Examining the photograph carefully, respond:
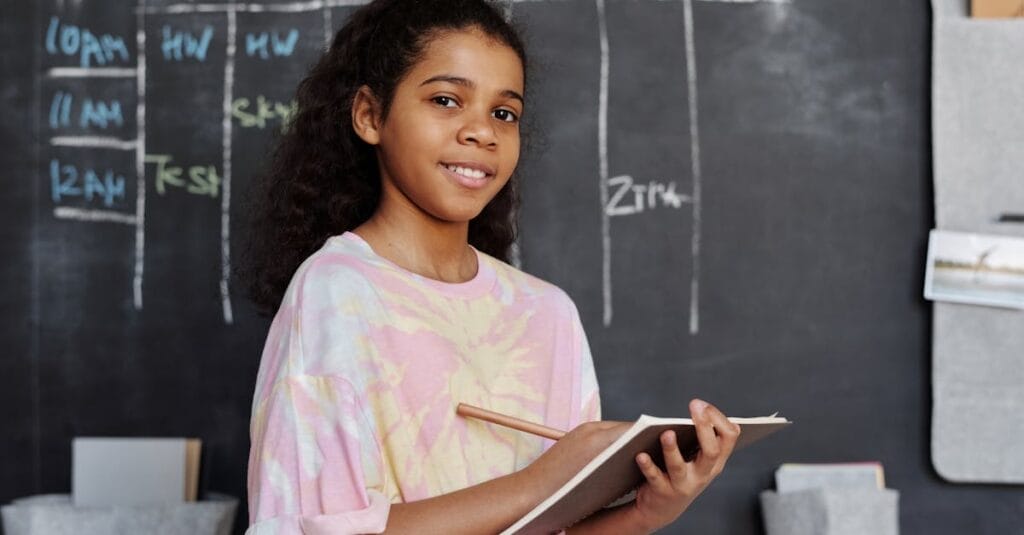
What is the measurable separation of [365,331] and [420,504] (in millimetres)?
152

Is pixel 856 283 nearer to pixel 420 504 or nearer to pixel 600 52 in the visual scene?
pixel 600 52

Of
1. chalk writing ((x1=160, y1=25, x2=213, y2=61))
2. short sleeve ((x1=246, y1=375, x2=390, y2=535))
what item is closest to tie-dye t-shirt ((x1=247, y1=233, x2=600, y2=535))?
short sleeve ((x1=246, y1=375, x2=390, y2=535))

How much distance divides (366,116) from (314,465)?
1.23ft

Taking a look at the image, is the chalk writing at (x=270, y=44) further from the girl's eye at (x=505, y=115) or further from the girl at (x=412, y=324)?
the girl's eye at (x=505, y=115)

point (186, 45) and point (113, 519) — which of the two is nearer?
point (113, 519)

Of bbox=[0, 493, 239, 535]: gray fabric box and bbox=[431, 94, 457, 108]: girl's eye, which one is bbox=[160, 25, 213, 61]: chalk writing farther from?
bbox=[431, 94, 457, 108]: girl's eye

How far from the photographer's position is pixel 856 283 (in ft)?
6.86

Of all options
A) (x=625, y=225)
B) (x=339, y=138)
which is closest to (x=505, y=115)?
(x=339, y=138)

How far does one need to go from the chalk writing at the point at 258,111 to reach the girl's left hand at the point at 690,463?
1224mm

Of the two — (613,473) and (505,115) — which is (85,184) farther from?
(613,473)

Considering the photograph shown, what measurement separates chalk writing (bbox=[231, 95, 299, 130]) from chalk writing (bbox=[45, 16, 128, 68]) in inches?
8.4

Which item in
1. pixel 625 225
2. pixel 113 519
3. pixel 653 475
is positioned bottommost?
pixel 113 519

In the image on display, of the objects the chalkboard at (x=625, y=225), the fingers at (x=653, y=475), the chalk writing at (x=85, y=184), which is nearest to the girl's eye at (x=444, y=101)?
the fingers at (x=653, y=475)

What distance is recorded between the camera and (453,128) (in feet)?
3.77
